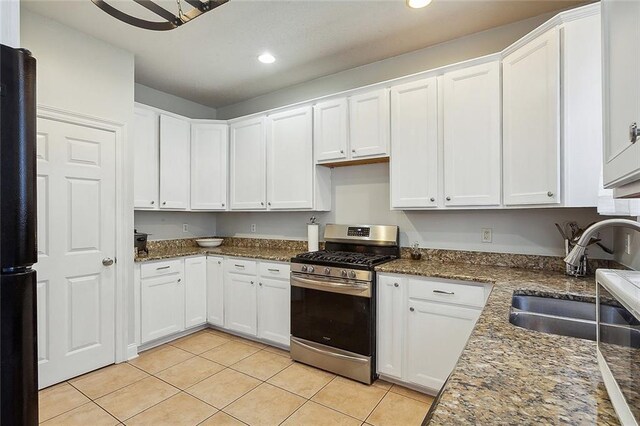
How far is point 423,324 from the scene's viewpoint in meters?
2.34

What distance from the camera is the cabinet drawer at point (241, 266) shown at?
3.30 metres

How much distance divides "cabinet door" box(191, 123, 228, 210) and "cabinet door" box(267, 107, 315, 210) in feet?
2.33

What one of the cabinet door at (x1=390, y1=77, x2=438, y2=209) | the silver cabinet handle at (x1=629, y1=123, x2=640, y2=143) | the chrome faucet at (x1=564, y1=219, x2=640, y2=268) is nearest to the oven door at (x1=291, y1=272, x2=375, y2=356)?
the cabinet door at (x1=390, y1=77, x2=438, y2=209)

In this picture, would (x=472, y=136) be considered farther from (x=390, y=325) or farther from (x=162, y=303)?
(x=162, y=303)

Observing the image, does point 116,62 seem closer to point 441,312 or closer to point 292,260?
point 292,260

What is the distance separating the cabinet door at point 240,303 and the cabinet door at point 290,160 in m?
0.86

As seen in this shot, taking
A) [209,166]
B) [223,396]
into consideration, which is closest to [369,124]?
[209,166]

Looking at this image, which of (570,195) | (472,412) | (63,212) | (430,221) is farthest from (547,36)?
(63,212)

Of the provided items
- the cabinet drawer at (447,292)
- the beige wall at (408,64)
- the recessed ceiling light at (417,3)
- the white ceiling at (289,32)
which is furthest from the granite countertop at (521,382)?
the beige wall at (408,64)

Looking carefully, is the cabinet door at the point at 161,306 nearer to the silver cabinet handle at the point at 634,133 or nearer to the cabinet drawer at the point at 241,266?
the cabinet drawer at the point at 241,266

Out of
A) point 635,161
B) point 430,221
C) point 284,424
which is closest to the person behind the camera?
point 635,161

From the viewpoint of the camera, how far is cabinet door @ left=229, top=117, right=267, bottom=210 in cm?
360

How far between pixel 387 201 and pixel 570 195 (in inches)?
57.3

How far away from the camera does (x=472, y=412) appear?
0.62m
